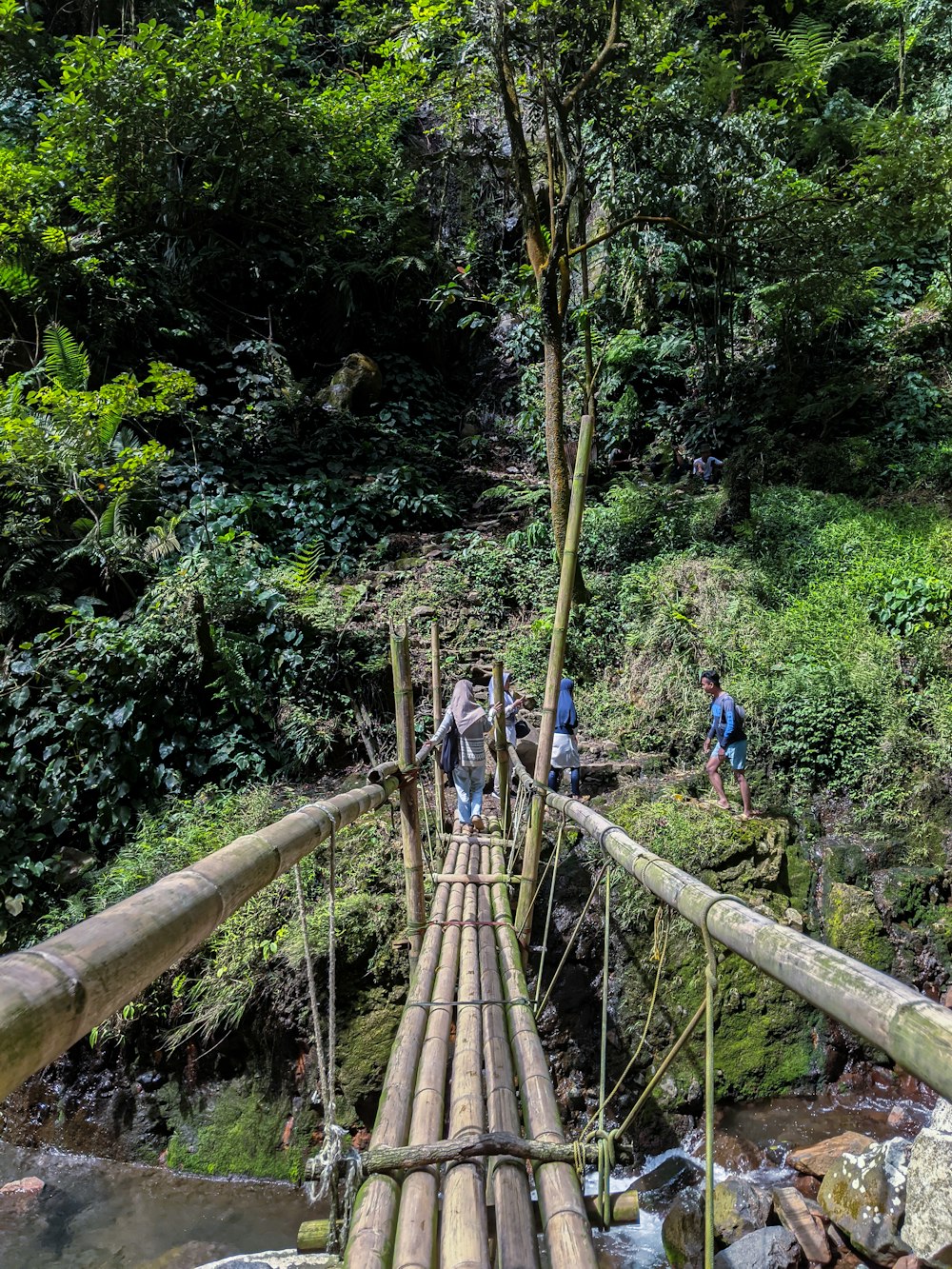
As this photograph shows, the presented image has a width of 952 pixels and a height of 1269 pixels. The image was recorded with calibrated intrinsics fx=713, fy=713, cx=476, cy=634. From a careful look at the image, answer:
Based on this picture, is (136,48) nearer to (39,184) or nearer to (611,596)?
(39,184)

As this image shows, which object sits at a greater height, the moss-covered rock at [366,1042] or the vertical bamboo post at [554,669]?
the vertical bamboo post at [554,669]

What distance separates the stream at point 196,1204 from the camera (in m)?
3.33

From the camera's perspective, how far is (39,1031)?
1.91 feet

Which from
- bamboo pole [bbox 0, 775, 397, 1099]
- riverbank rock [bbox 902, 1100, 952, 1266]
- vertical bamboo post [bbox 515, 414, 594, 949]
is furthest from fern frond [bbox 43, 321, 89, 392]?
riverbank rock [bbox 902, 1100, 952, 1266]

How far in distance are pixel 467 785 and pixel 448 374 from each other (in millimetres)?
8489

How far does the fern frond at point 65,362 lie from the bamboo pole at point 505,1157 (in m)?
6.57

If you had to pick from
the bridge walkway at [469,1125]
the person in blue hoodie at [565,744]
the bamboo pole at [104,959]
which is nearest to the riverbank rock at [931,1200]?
the bridge walkway at [469,1125]

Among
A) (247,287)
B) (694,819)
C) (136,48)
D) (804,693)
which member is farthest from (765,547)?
(136,48)

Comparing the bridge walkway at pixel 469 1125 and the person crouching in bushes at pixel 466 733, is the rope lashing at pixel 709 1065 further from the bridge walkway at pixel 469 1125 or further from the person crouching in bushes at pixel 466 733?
the person crouching in bushes at pixel 466 733

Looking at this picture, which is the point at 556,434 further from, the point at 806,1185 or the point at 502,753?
the point at 806,1185

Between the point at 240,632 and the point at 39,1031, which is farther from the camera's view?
the point at 240,632

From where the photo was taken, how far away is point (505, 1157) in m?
1.47

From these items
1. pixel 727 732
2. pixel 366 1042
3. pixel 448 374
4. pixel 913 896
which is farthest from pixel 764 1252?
pixel 448 374

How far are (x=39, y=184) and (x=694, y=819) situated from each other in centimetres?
909
